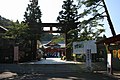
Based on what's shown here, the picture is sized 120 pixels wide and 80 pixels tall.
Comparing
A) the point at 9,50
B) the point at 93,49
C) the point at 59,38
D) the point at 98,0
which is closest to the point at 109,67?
the point at 93,49

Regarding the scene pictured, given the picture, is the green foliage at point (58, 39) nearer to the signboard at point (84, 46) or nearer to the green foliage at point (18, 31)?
the green foliage at point (18, 31)

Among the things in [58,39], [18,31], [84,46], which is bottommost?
[84,46]

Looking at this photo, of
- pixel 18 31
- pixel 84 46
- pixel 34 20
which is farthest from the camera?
pixel 34 20

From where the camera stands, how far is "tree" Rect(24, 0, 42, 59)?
4125 centimetres

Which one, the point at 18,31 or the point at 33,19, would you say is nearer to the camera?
the point at 18,31

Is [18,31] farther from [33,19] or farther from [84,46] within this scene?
[84,46]

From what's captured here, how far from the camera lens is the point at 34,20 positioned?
46.7m

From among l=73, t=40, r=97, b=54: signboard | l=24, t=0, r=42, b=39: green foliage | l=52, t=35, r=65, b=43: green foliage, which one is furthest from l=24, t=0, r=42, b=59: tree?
l=73, t=40, r=97, b=54: signboard

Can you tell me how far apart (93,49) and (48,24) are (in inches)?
707

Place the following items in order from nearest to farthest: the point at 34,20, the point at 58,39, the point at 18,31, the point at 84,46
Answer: the point at 84,46, the point at 18,31, the point at 58,39, the point at 34,20

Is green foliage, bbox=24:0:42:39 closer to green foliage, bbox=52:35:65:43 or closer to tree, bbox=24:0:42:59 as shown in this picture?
tree, bbox=24:0:42:59

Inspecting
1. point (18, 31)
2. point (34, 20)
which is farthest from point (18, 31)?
point (34, 20)

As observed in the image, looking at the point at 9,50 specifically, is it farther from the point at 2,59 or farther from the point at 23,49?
the point at 23,49

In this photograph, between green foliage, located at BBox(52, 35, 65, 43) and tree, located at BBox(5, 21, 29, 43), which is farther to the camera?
green foliage, located at BBox(52, 35, 65, 43)
